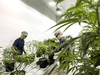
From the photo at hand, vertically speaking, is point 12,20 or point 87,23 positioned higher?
point 12,20

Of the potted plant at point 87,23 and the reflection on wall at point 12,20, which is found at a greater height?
the reflection on wall at point 12,20

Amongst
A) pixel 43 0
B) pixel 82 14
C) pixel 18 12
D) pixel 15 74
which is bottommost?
pixel 15 74

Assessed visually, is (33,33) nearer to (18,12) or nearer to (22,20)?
(22,20)

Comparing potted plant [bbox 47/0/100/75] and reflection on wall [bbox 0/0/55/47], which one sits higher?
reflection on wall [bbox 0/0/55/47]

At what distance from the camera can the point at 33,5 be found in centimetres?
258

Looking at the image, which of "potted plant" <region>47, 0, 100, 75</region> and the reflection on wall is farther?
the reflection on wall

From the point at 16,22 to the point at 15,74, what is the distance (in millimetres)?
1272

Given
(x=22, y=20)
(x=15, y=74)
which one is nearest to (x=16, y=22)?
(x=22, y=20)

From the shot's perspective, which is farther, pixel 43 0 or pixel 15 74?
pixel 43 0

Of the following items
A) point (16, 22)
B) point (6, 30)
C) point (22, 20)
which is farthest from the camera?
point (22, 20)

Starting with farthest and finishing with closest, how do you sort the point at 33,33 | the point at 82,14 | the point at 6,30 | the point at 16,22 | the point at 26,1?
the point at 33,33, the point at 26,1, the point at 16,22, the point at 6,30, the point at 82,14

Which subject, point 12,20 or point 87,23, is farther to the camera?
point 12,20

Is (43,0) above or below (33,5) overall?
above

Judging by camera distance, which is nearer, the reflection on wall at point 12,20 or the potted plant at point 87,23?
the potted plant at point 87,23
